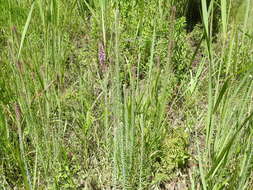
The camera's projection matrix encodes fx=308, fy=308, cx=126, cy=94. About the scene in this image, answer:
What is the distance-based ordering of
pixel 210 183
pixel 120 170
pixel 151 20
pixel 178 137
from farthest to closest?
pixel 151 20 < pixel 178 137 < pixel 120 170 < pixel 210 183

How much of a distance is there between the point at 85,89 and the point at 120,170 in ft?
1.73

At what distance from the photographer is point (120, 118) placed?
1.19 m

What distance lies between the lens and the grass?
1004mm

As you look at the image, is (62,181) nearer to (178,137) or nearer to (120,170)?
(120,170)

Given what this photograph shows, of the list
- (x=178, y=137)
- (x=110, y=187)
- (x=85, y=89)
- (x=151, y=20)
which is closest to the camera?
(x=110, y=187)

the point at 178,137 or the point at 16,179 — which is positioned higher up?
the point at 178,137

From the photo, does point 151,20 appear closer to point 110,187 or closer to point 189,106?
point 189,106

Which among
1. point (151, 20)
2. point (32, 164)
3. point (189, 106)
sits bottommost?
point (32, 164)

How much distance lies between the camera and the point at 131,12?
6.37 ft

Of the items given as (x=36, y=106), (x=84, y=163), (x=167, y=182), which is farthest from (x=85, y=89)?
(x=167, y=182)

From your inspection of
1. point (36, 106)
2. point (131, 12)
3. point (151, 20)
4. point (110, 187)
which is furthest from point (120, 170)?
point (131, 12)

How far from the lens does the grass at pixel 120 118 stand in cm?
100

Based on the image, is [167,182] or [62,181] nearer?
[62,181]

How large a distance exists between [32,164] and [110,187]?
0.33m
